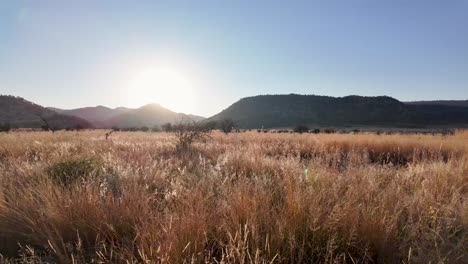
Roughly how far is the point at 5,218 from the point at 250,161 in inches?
172

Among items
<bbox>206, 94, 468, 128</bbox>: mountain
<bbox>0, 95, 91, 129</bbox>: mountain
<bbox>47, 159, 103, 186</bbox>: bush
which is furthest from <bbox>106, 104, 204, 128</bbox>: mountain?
<bbox>47, 159, 103, 186</bbox>: bush

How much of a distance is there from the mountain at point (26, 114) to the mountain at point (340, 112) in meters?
45.4

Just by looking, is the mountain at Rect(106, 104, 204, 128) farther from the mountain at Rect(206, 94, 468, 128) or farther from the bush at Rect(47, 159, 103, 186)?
the bush at Rect(47, 159, 103, 186)

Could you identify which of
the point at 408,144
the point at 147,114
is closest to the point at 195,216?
the point at 408,144

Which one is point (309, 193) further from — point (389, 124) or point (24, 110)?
point (389, 124)

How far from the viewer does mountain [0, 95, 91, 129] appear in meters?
83.6

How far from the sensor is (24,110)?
93.3 metres

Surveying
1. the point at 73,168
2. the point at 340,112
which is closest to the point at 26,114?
the point at 340,112

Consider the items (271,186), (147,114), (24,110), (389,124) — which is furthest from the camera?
(147,114)

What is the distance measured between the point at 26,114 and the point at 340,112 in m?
90.8

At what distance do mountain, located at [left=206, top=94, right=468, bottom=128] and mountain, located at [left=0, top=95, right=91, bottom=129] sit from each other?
45.4 m

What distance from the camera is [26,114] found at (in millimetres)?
91750

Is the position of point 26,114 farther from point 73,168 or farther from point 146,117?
point 73,168

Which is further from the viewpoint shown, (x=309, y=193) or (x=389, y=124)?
(x=389, y=124)
